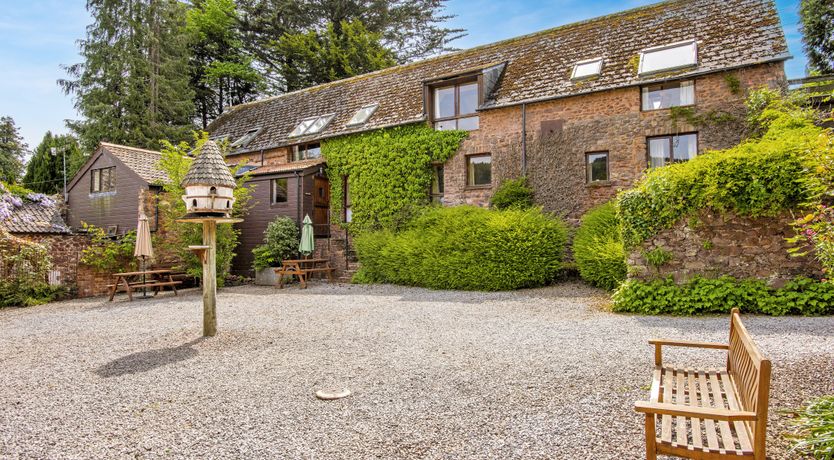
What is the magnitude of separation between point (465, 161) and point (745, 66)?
8.25 meters

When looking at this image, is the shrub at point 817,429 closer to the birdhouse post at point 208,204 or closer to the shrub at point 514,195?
→ the birdhouse post at point 208,204

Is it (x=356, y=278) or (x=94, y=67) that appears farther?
(x=94, y=67)

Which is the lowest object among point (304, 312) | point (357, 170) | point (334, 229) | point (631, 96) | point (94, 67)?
point (304, 312)

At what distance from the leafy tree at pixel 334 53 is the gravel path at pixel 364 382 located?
2264 cm

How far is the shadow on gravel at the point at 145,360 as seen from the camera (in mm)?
5645

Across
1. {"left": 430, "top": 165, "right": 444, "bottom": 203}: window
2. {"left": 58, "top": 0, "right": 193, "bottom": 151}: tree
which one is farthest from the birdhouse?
{"left": 58, "top": 0, "right": 193, "bottom": 151}: tree

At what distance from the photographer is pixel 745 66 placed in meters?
12.0

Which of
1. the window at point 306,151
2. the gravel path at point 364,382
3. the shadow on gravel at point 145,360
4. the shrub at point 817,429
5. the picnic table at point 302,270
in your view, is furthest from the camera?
the window at point 306,151

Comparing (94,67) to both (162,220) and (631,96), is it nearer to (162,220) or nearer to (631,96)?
(162,220)

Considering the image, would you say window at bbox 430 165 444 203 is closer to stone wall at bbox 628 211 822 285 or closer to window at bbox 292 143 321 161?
window at bbox 292 143 321 161

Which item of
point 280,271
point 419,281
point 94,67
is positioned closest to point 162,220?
point 280,271

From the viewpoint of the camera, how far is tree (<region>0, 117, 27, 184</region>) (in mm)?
25911

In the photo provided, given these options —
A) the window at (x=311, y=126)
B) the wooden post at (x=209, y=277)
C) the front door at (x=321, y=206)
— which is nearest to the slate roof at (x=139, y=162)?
the window at (x=311, y=126)

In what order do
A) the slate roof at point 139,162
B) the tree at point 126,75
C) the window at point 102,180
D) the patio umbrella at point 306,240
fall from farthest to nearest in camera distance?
the tree at point 126,75 < the window at point 102,180 < the slate roof at point 139,162 < the patio umbrella at point 306,240
